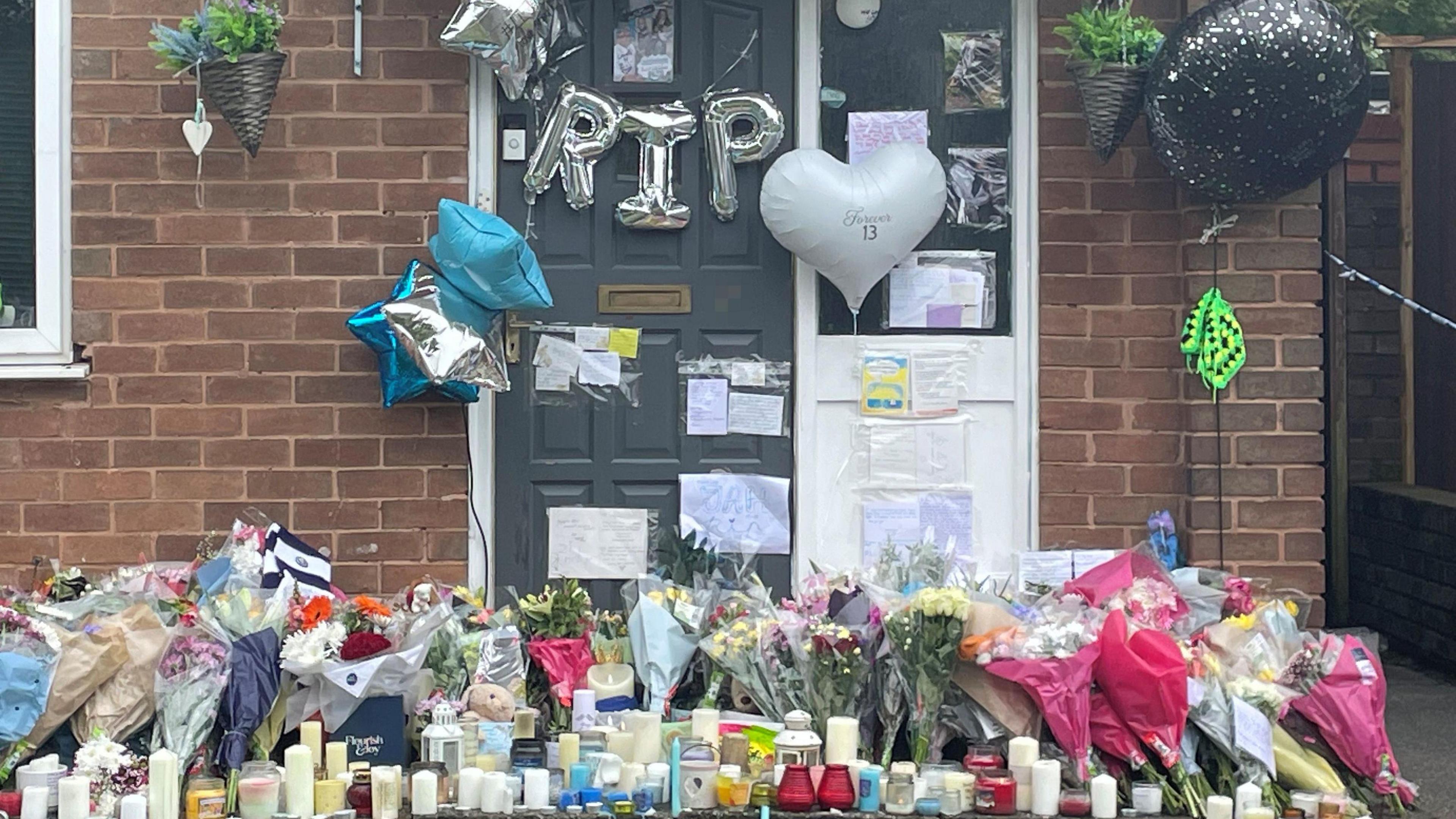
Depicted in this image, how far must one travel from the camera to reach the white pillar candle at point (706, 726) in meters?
4.52

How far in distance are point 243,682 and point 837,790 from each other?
1607 millimetres

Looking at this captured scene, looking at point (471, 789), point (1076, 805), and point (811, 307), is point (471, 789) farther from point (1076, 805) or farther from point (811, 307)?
point (811, 307)

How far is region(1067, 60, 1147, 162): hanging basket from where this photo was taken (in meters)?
5.09

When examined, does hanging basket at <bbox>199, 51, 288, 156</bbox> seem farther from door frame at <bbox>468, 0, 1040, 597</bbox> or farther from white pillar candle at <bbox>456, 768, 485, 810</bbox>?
white pillar candle at <bbox>456, 768, 485, 810</bbox>

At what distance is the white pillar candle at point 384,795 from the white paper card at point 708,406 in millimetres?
1703

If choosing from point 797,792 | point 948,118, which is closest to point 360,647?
point 797,792

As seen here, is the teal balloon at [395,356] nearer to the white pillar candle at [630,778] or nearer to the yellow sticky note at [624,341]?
the yellow sticky note at [624,341]

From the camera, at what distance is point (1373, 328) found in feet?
25.7

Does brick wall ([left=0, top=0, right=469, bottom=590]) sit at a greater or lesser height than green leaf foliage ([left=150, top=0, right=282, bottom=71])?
lesser

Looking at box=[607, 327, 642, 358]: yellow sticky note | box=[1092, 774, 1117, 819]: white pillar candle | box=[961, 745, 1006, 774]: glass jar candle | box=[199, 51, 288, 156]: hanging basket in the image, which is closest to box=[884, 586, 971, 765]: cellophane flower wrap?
box=[961, 745, 1006, 774]: glass jar candle

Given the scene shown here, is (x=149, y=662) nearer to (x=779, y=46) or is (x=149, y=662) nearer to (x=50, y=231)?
(x=50, y=231)

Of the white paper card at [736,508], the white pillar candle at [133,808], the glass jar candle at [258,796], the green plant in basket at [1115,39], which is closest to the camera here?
the white pillar candle at [133,808]

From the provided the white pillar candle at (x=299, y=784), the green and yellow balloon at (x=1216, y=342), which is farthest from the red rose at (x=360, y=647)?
the green and yellow balloon at (x=1216, y=342)

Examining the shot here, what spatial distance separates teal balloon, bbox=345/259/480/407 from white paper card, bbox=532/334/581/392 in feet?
1.02
